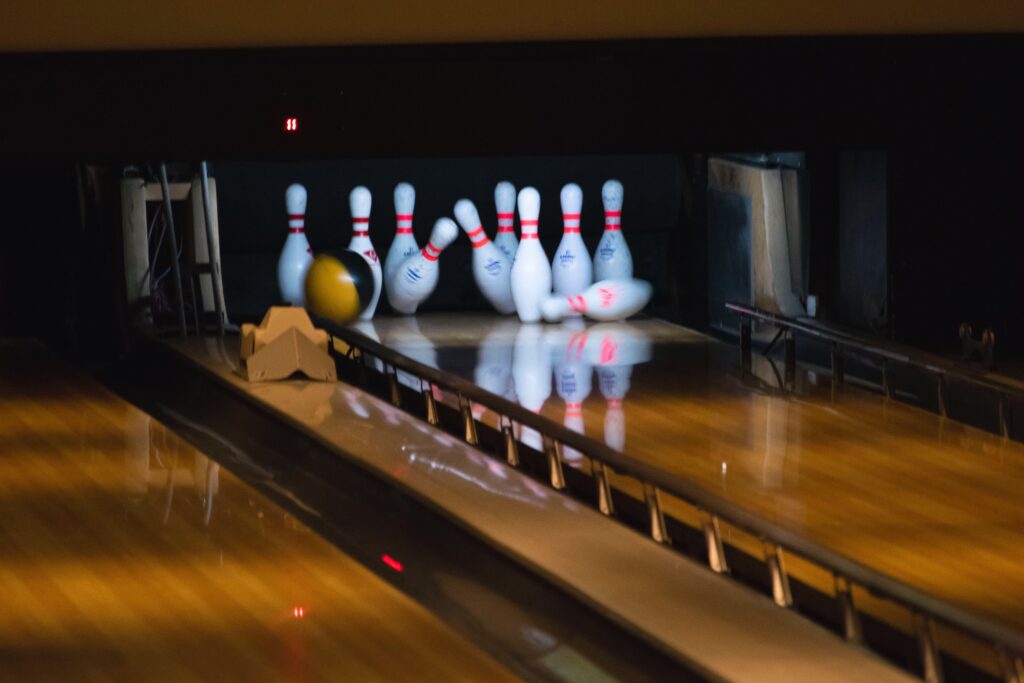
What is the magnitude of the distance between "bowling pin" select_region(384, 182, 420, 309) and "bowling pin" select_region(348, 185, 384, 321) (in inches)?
1.7

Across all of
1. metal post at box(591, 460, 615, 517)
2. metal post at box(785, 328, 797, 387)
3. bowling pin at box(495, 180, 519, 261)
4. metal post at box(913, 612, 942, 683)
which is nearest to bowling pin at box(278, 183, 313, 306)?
bowling pin at box(495, 180, 519, 261)

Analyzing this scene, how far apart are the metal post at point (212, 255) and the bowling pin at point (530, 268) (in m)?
1.09

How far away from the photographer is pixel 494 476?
4047 millimetres

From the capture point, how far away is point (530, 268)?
255 inches

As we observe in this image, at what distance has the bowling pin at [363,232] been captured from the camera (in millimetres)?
6629

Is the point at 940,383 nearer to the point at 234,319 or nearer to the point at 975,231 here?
the point at 975,231

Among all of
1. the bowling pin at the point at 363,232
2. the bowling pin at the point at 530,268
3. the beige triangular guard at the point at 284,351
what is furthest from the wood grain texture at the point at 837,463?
A: the bowling pin at the point at 363,232

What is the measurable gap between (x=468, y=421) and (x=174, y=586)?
1611mm

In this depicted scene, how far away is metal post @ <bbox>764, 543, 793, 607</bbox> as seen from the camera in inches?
125

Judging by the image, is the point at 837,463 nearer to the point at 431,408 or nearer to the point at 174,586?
the point at 431,408

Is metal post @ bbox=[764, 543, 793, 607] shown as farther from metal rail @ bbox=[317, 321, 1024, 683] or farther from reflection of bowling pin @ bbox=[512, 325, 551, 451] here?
reflection of bowling pin @ bbox=[512, 325, 551, 451]

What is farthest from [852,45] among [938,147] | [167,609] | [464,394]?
[167,609]

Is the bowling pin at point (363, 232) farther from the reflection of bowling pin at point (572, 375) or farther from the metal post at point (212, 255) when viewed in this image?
the reflection of bowling pin at point (572, 375)

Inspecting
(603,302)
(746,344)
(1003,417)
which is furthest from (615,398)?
(603,302)
